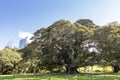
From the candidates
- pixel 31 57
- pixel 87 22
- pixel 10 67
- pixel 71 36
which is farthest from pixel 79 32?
pixel 10 67

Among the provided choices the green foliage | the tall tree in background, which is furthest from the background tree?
the green foliage

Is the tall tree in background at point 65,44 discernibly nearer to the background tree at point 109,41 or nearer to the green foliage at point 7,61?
the background tree at point 109,41

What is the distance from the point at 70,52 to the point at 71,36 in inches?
138

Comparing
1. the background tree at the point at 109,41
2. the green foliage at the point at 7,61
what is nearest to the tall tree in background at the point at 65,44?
the background tree at the point at 109,41

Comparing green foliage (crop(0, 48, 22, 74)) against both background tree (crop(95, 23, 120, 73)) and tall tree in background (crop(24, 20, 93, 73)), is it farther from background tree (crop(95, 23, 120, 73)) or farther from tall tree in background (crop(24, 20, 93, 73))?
background tree (crop(95, 23, 120, 73))

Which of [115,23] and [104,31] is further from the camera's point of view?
[115,23]

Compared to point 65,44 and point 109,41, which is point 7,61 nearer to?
point 65,44

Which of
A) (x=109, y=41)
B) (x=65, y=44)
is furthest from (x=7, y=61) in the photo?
(x=109, y=41)

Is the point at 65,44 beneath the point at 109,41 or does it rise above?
above

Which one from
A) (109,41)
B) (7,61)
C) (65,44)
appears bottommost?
(7,61)

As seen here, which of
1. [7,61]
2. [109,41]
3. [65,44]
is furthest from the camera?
[7,61]

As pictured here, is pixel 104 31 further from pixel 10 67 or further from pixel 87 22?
pixel 10 67

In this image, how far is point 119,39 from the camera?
33875 mm

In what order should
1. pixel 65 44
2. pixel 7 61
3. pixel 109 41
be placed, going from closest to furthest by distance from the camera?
pixel 109 41 → pixel 65 44 → pixel 7 61
